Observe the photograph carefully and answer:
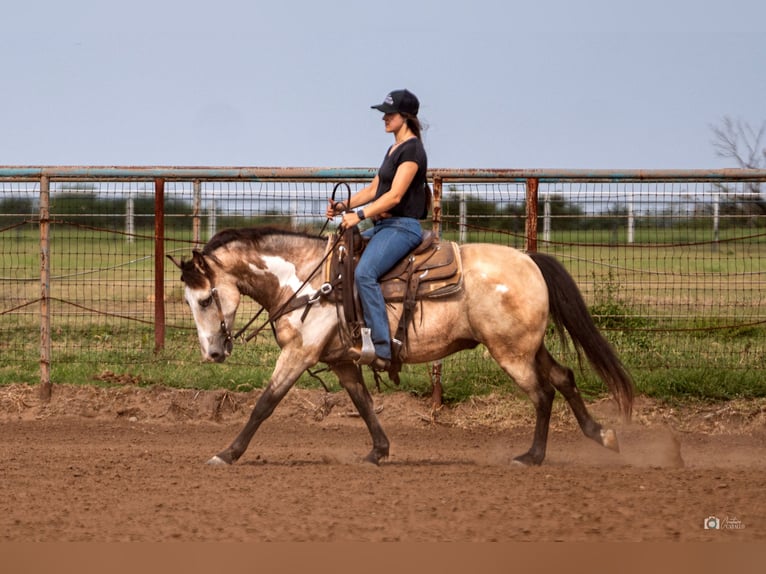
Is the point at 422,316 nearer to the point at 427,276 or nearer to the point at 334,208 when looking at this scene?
the point at 427,276

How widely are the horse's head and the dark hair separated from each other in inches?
68.3

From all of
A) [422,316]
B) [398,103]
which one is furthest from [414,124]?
[422,316]

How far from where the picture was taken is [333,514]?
227 inches

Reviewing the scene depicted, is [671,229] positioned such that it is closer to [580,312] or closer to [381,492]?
[580,312]

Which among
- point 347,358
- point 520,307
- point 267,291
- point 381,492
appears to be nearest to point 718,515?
point 381,492

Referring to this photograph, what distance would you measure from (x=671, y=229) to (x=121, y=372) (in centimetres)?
579

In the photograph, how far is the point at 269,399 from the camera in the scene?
24.8ft

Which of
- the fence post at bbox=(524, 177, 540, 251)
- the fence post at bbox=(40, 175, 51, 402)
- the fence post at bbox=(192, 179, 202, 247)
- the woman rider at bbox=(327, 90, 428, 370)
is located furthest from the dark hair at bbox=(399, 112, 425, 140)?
the fence post at bbox=(40, 175, 51, 402)

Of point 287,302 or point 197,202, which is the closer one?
point 287,302

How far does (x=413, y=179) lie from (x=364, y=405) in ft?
5.81

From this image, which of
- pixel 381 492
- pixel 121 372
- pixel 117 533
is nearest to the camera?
pixel 117 533

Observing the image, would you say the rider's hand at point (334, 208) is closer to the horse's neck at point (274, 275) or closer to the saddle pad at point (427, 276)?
the horse's neck at point (274, 275)

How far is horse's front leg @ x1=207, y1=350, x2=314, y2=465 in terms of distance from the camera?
7551mm

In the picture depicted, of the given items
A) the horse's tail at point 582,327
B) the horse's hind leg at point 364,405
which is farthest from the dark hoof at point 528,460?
the horse's hind leg at point 364,405
